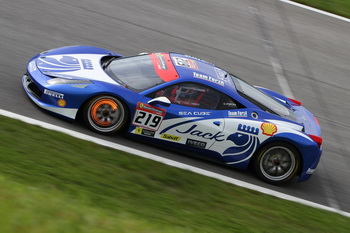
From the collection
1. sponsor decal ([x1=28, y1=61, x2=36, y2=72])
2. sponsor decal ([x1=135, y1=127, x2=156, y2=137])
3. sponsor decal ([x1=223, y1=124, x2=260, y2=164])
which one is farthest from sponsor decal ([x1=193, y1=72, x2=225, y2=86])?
sponsor decal ([x1=28, y1=61, x2=36, y2=72])

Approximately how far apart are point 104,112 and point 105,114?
0.04 m

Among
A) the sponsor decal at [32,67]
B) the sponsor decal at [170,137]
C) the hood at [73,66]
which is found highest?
the hood at [73,66]

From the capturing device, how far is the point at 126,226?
552 centimetres

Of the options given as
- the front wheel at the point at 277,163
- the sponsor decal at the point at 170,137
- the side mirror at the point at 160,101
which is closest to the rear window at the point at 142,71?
the side mirror at the point at 160,101

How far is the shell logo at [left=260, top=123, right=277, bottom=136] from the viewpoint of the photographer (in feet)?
28.1

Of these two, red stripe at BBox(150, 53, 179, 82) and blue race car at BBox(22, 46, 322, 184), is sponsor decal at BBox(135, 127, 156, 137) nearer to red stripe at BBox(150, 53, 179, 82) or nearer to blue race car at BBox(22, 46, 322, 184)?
blue race car at BBox(22, 46, 322, 184)

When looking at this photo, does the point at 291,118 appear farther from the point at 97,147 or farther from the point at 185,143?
the point at 97,147

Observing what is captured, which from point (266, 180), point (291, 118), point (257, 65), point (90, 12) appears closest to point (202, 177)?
point (266, 180)

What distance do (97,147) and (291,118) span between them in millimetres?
3227

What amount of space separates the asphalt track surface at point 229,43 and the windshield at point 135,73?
896 mm

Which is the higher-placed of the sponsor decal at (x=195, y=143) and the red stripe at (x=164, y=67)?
the red stripe at (x=164, y=67)

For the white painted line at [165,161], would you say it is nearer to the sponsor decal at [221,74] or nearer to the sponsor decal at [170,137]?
the sponsor decal at [170,137]

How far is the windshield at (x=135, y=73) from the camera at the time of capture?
8516 mm

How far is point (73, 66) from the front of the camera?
8.79 metres
